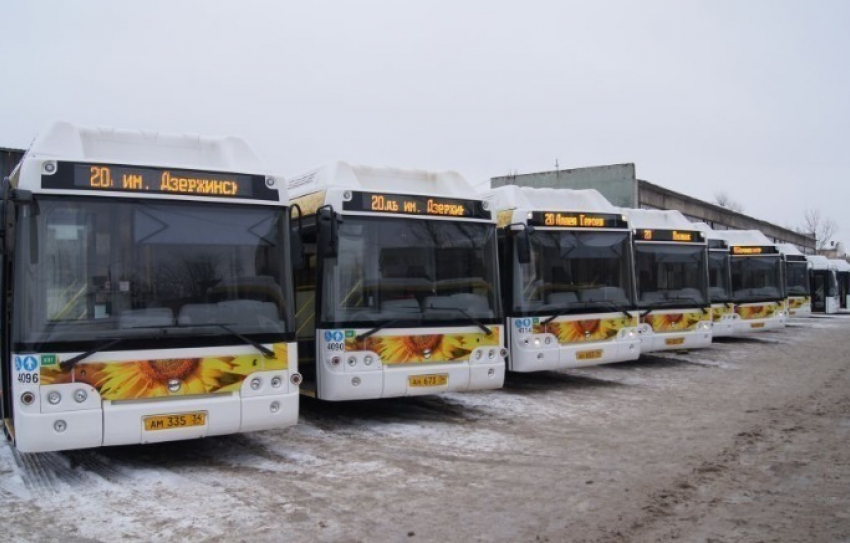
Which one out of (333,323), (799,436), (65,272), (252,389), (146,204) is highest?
(146,204)

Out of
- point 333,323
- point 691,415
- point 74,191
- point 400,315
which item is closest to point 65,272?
point 74,191

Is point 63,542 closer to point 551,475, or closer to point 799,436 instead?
point 551,475

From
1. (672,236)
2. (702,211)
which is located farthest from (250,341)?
(702,211)

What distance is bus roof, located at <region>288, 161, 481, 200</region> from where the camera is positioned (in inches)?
382

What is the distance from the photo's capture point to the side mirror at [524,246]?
10.9 metres

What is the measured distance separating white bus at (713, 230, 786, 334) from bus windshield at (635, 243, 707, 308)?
4.31 meters

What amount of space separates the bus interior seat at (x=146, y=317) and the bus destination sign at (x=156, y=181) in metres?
1.15

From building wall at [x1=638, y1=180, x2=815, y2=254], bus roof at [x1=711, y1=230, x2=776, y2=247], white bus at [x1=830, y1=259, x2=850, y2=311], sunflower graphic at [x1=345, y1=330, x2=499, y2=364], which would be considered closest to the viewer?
sunflower graphic at [x1=345, y1=330, x2=499, y2=364]

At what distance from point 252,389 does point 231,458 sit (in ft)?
3.30

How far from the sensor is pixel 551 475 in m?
6.94

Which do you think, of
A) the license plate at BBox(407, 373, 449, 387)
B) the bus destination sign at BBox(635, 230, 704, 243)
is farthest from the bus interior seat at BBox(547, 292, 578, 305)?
the bus destination sign at BBox(635, 230, 704, 243)

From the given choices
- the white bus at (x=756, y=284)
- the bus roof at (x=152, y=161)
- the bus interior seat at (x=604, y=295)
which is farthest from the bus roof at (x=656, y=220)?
the bus roof at (x=152, y=161)

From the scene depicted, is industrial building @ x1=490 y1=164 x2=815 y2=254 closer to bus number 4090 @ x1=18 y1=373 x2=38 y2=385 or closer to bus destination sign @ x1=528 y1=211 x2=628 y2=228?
bus destination sign @ x1=528 y1=211 x2=628 y2=228

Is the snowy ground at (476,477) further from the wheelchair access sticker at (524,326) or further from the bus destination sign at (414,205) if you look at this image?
the bus destination sign at (414,205)
